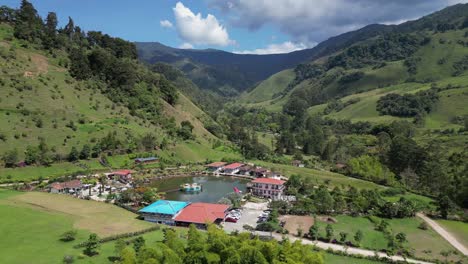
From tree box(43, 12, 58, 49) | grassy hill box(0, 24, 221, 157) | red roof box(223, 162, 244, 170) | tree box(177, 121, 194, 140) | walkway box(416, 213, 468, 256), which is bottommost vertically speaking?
walkway box(416, 213, 468, 256)

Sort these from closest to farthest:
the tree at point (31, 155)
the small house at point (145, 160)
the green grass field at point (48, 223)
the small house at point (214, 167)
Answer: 1. the green grass field at point (48, 223)
2. the tree at point (31, 155)
3. the small house at point (145, 160)
4. the small house at point (214, 167)

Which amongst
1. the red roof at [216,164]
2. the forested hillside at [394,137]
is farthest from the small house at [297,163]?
the red roof at [216,164]

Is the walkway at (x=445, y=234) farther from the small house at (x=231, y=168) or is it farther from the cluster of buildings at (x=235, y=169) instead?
the small house at (x=231, y=168)

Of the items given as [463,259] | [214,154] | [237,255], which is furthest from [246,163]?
[237,255]

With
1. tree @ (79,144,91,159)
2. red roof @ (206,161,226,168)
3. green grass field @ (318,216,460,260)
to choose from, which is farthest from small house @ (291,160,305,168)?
tree @ (79,144,91,159)

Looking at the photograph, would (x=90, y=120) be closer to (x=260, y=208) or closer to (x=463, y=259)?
(x=260, y=208)

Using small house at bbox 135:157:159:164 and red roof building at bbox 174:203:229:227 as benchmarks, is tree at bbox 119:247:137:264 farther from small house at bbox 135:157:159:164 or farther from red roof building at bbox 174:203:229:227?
small house at bbox 135:157:159:164

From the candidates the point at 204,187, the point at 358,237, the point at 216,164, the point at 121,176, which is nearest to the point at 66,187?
the point at 121,176
